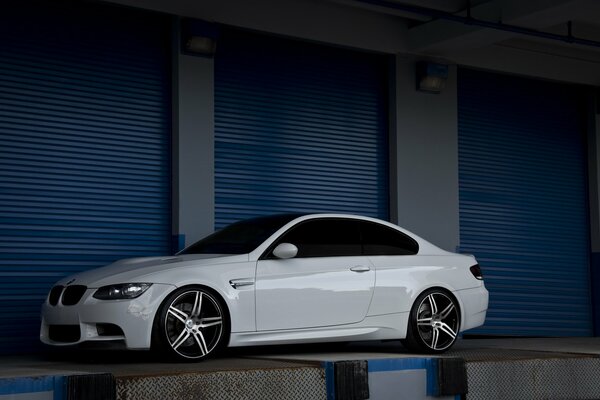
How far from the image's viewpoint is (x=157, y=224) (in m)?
12.4

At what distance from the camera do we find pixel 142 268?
9.02 meters

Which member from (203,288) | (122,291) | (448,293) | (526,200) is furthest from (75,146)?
(526,200)

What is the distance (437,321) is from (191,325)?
2.75m

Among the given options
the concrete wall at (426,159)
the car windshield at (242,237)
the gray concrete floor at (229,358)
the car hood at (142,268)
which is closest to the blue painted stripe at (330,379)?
the gray concrete floor at (229,358)

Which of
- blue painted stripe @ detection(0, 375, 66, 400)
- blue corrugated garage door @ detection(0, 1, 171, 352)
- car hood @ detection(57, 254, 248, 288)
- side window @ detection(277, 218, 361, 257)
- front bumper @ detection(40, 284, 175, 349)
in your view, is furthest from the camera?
blue corrugated garage door @ detection(0, 1, 171, 352)

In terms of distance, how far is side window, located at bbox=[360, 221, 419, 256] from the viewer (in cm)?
1003

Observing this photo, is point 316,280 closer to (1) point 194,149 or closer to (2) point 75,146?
→ (1) point 194,149

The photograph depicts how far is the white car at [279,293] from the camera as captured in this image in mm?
8656

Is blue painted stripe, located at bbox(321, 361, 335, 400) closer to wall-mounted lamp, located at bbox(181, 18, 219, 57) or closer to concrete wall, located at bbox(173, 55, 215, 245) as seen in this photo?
concrete wall, located at bbox(173, 55, 215, 245)

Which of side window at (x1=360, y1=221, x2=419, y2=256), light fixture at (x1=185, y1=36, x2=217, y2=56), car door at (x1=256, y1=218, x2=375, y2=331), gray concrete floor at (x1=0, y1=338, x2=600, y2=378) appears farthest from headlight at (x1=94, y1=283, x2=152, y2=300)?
light fixture at (x1=185, y1=36, x2=217, y2=56)

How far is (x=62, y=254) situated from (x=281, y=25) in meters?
4.31

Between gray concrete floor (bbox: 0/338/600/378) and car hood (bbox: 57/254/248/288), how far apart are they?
731mm

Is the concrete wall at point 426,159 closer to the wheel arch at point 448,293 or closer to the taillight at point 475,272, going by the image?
the taillight at point 475,272

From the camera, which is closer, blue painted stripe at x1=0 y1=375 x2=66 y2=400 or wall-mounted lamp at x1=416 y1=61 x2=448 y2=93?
blue painted stripe at x1=0 y1=375 x2=66 y2=400
